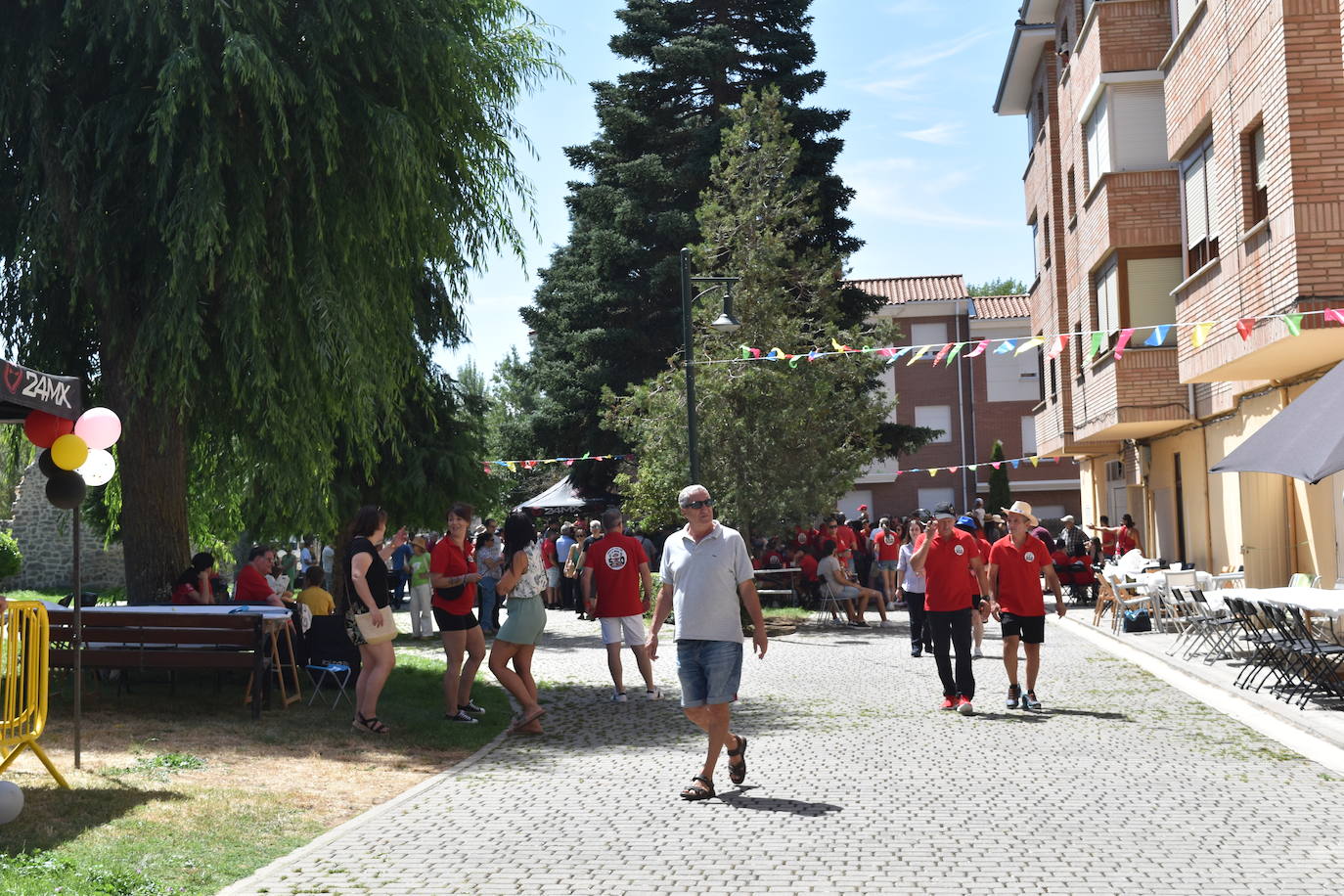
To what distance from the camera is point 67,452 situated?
8.88m

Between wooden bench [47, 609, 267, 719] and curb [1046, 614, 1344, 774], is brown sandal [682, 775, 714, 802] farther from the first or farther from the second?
wooden bench [47, 609, 267, 719]

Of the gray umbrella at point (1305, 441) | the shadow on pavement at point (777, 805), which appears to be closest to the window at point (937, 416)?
the gray umbrella at point (1305, 441)

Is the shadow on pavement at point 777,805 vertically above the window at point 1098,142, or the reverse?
the window at point 1098,142

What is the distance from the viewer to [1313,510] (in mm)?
17812

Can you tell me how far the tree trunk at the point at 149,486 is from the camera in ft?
41.3

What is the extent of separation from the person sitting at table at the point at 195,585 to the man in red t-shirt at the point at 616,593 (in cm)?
378

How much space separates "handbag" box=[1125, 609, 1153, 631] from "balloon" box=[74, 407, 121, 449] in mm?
14803

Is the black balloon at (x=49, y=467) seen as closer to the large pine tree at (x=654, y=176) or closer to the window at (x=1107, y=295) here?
the window at (x=1107, y=295)

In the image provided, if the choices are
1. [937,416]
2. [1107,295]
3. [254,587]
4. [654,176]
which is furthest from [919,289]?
[254,587]

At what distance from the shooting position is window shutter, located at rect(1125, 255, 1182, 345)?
23719 mm

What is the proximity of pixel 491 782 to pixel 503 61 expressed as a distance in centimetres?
845

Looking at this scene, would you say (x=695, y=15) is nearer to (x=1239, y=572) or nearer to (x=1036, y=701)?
(x=1239, y=572)

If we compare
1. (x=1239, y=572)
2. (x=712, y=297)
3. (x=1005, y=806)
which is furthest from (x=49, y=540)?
(x=1005, y=806)

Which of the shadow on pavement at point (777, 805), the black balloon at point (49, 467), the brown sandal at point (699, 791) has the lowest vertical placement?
the shadow on pavement at point (777, 805)
